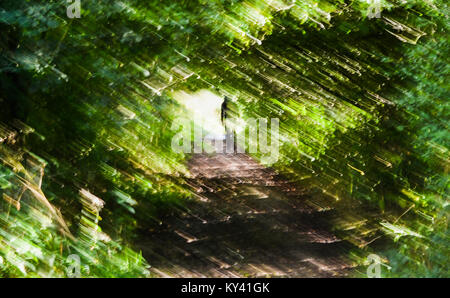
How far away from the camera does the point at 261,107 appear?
276cm

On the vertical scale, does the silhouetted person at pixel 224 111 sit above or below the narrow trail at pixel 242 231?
above

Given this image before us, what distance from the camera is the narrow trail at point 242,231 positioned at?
2740 millimetres

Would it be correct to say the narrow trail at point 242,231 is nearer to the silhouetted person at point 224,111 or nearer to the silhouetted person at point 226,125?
the silhouetted person at point 226,125

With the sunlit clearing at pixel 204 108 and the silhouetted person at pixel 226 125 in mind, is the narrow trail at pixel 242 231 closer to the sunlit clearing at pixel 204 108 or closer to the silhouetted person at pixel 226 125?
the silhouetted person at pixel 226 125

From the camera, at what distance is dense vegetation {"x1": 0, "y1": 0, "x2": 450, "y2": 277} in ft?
8.52

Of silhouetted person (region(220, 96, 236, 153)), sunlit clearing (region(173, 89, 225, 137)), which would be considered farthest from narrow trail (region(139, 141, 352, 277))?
sunlit clearing (region(173, 89, 225, 137))

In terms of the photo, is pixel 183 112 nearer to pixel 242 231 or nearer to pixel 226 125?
pixel 226 125

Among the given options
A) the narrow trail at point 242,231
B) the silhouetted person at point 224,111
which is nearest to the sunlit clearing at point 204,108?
the silhouetted person at point 224,111

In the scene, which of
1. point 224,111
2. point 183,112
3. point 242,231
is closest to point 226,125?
point 224,111

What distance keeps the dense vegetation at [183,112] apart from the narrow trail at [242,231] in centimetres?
11

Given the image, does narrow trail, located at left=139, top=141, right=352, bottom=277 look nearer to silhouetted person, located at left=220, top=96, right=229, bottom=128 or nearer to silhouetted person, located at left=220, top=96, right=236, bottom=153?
silhouetted person, located at left=220, top=96, right=236, bottom=153

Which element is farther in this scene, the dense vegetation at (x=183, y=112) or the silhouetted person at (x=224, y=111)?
the silhouetted person at (x=224, y=111)

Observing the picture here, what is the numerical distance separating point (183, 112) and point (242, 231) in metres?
0.90

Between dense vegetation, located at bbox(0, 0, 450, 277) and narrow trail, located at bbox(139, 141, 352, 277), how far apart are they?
11cm
